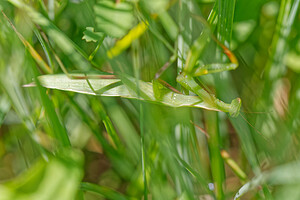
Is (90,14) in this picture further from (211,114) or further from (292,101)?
(292,101)

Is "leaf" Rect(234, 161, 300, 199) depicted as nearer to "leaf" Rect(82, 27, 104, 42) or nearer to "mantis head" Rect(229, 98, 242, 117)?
"mantis head" Rect(229, 98, 242, 117)

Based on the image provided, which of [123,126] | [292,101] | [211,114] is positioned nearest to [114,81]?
[123,126]

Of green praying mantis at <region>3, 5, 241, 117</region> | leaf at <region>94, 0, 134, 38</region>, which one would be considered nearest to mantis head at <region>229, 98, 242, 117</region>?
green praying mantis at <region>3, 5, 241, 117</region>

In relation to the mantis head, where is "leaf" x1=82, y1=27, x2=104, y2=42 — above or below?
above

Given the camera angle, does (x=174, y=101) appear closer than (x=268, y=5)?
Yes

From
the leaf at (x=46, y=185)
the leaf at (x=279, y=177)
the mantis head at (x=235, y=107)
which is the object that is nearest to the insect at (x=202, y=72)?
the mantis head at (x=235, y=107)

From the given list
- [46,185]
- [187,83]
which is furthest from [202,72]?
[46,185]
